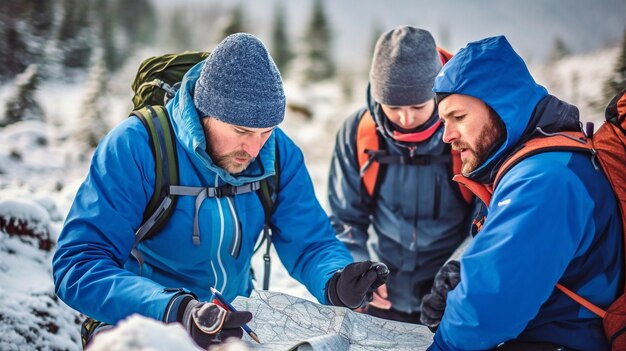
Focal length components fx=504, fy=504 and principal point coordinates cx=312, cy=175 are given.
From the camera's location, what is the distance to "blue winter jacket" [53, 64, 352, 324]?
103 inches

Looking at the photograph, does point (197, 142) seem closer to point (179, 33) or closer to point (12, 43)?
point (12, 43)

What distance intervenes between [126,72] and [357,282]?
42844 millimetres

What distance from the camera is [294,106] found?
30469mm

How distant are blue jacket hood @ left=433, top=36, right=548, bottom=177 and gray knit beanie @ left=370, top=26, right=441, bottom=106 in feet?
4.60

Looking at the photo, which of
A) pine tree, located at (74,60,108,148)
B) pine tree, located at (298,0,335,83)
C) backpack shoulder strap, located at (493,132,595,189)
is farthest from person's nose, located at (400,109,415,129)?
pine tree, located at (298,0,335,83)

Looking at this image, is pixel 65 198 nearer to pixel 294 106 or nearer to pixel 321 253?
pixel 321 253

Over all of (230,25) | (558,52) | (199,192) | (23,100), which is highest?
(199,192)

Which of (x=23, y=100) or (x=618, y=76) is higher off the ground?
(x=618, y=76)

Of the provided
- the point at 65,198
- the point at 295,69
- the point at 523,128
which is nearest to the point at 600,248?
the point at 523,128

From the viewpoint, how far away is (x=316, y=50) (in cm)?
3597

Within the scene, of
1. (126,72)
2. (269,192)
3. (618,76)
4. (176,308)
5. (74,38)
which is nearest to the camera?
(176,308)

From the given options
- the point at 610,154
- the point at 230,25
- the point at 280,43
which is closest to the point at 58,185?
the point at 610,154

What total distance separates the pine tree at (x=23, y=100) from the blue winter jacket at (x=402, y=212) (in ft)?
59.9

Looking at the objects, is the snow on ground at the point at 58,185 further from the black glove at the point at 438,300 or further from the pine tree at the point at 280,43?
the pine tree at the point at 280,43
